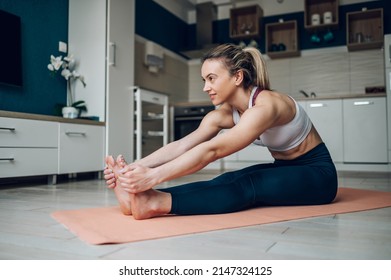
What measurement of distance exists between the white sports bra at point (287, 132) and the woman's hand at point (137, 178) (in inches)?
21.7

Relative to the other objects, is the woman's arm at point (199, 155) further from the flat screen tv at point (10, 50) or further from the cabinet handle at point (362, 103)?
the cabinet handle at point (362, 103)

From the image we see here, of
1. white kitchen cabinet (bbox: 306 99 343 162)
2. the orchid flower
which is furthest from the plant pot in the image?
white kitchen cabinet (bbox: 306 99 343 162)

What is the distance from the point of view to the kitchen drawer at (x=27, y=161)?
2686 millimetres

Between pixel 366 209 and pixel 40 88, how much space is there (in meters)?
2.99

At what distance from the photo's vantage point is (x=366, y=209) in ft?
5.69

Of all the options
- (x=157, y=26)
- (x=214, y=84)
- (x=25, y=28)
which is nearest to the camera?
(x=214, y=84)

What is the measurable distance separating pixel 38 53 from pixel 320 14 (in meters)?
3.81

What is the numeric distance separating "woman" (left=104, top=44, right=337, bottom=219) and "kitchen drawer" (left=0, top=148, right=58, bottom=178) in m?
1.58

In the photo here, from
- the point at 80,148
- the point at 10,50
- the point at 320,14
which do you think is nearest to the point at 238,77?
the point at 80,148

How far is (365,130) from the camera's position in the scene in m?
4.55

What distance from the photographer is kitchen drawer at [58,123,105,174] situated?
3178mm

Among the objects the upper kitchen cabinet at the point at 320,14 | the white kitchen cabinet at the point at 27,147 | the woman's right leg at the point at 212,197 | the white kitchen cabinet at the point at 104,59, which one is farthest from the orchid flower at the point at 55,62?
the upper kitchen cabinet at the point at 320,14
